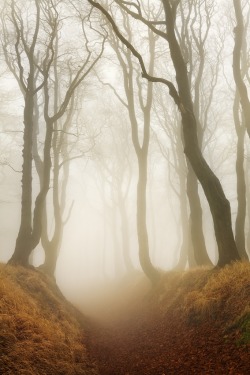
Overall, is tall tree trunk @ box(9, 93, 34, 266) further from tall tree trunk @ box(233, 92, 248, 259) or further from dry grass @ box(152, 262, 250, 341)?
tall tree trunk @ box(233, 92, 248, 259)

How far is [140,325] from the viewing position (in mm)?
10258

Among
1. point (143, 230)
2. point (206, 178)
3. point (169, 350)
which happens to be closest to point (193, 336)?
point (169, 350)

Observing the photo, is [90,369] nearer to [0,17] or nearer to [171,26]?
[171,26]

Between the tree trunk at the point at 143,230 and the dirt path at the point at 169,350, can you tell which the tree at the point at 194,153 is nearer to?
the dirt path at the point at 169,350

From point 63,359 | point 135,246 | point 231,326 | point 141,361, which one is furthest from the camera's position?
point 135,246

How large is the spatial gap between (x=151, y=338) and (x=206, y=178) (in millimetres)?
4745

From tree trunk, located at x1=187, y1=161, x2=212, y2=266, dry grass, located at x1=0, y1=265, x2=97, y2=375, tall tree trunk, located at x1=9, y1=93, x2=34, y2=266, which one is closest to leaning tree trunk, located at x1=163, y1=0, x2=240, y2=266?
tree trunk, located at x1=187, y1=161, x2=212, y2=266

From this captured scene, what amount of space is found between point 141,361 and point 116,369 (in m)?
→ 0.54

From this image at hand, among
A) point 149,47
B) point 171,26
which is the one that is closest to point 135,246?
point 149,47

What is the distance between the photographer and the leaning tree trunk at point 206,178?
9156 millimetres

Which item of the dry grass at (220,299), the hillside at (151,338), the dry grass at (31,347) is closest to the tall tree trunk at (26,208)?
the hillside at (151,338)

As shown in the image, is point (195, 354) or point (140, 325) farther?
point (140, 325)

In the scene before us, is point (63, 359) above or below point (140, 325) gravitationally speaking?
above

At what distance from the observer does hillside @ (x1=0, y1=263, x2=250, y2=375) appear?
16.5 ft
